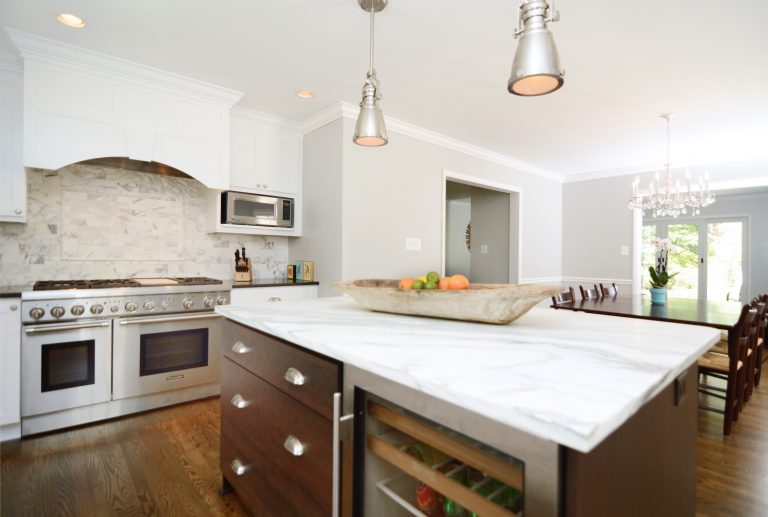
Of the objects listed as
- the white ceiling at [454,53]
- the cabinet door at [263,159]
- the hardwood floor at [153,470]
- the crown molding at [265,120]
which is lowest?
the hardwood floor at [153,470]

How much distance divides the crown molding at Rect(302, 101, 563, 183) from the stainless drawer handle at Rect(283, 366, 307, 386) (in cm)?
267

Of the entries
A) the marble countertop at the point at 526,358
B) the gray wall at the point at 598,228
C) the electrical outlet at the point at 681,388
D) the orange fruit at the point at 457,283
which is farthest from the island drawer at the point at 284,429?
the gray wall at the point at 598,228

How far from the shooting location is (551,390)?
68 cm

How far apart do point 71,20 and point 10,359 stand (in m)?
1.99

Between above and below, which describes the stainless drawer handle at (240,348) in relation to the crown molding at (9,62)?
below

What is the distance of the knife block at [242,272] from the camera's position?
354 centimetres

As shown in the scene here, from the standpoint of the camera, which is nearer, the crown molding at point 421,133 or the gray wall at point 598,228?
the crown molding at point 421,133

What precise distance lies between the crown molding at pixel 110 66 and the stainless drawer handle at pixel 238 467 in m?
2.64

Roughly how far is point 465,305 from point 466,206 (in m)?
7.01

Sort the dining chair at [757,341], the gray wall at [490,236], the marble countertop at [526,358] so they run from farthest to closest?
1. the gray wall at [490,236]
2. the dining chair at [757,341]
3. the marble countertop at [526,358]

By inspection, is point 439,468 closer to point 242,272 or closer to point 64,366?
point 64,366

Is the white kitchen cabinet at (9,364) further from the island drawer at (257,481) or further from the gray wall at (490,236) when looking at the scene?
the gray wall at (490,236)

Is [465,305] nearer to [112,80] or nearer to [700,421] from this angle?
[700,421]

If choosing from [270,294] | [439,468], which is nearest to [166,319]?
[270,294]
